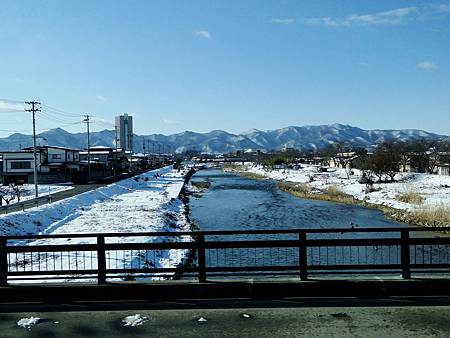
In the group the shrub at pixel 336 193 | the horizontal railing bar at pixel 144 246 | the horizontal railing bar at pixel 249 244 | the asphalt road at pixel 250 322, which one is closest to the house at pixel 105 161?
the shrub at pixel 336 193

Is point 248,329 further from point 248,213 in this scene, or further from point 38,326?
point 248,213

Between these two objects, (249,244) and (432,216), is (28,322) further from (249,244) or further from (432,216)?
(432,216)

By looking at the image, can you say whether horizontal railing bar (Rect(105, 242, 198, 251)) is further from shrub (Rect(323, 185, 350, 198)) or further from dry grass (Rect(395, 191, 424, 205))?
shrub (Rect(323, 185, 350, 198))

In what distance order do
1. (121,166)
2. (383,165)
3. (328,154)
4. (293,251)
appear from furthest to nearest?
(328,154), (121,166), (383,165), (293,251)

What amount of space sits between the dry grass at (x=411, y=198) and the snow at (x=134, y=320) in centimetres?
4315

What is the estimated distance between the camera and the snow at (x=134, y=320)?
7429 mm

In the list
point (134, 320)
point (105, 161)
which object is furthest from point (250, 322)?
point (105, 161)

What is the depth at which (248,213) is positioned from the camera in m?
44.3

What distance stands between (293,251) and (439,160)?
81.6 m

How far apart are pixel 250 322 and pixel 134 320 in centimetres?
183

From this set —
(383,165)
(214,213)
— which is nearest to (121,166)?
(383,165)

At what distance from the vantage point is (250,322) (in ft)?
24.3

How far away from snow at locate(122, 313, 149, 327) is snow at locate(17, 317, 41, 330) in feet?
4.59

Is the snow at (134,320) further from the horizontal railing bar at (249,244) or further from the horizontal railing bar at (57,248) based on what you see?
the horizontal railing bar at (57,248)
